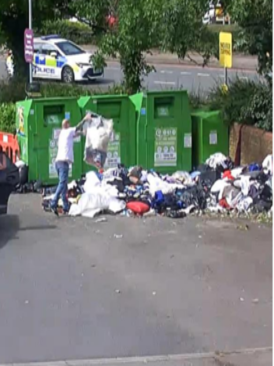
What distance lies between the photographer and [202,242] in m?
10.9

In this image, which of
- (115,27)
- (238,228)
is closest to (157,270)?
(238,228)

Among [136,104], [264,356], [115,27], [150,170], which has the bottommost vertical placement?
[264,356]

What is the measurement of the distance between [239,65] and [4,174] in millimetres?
28084

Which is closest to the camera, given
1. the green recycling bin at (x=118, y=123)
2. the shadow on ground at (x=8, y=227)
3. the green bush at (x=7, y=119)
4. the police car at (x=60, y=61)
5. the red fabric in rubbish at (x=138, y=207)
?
the shadow on ground at (x=8, y=227)

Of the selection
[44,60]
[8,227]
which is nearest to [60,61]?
[44,60]

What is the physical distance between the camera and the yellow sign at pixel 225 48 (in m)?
16.2

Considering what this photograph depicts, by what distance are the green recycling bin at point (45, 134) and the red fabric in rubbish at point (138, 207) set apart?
1.93 metres

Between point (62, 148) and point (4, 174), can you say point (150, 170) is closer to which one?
point (62, 148)

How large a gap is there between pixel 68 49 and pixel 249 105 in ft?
74.9

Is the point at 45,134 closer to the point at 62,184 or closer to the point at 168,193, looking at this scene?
the point at 62,184

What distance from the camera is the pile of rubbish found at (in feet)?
40.2

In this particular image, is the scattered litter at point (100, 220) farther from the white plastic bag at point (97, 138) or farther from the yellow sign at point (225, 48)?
the yellow sign at point (225, 48)

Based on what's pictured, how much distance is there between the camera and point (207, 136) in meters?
14.8

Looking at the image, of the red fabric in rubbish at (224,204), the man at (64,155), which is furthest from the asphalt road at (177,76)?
the man at (64,155)
